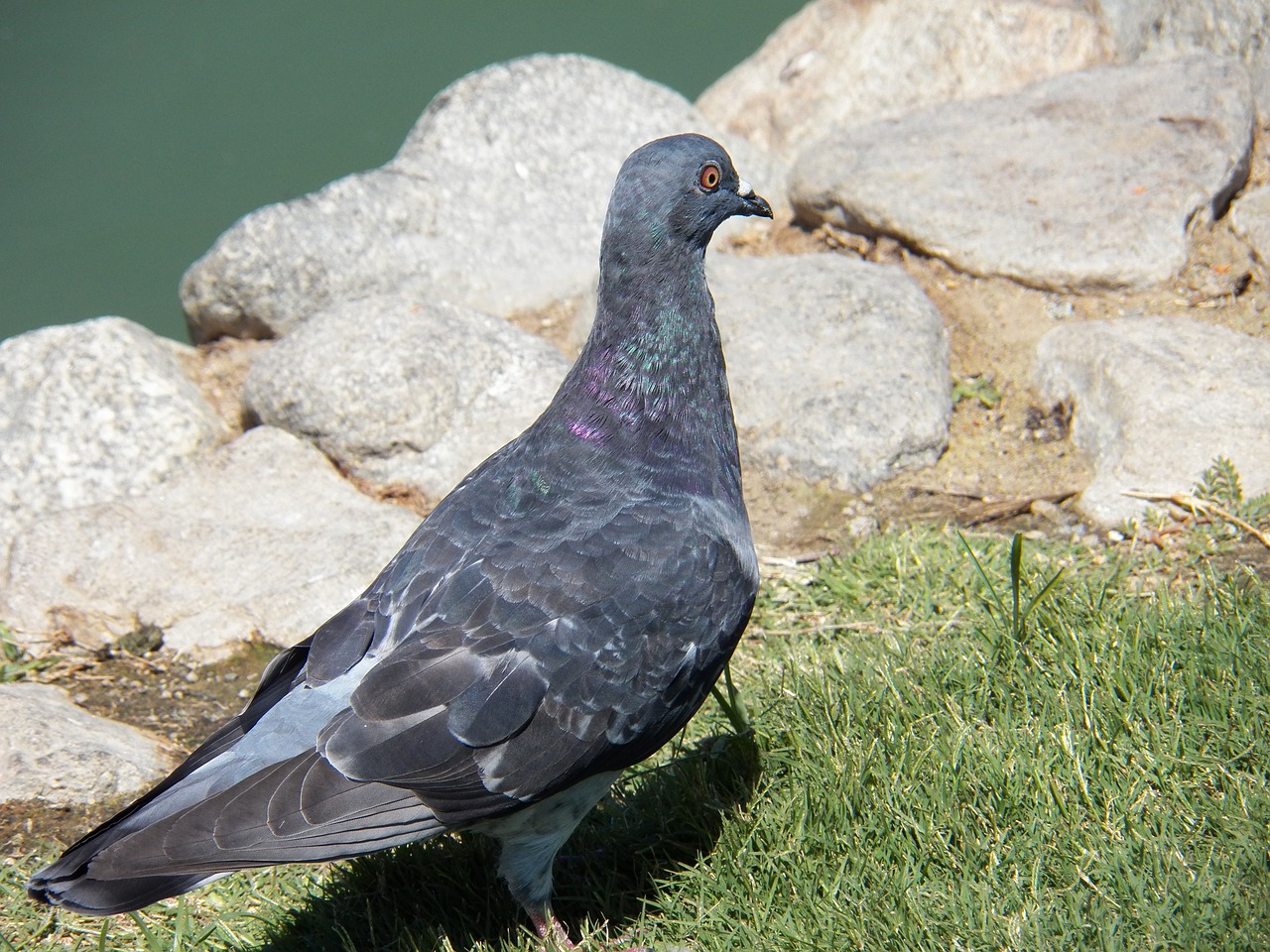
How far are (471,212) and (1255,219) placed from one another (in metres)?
3.58

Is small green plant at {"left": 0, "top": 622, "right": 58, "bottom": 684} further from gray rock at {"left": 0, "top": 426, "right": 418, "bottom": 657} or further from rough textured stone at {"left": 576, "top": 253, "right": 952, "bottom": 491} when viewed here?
rough textured stone at {"left": 576, "top": 253, "right": 952, "bottom": 491}

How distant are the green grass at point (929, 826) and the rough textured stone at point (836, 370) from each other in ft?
3.89

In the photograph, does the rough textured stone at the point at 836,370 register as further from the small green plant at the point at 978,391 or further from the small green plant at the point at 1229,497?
the small green plant at the point at 1229,497

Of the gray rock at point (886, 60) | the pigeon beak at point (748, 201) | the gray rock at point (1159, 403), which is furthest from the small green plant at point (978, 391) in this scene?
the pigeon beak at point (748, 201)

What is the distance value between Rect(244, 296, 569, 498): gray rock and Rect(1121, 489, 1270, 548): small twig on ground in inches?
90.6

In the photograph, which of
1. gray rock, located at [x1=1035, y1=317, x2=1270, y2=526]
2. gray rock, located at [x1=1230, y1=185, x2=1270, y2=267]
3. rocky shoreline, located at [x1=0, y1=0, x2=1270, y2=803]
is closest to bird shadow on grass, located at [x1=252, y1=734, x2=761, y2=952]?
rocky shoreline, located at [x1=0, y1=0, x2=1270, y2=803]

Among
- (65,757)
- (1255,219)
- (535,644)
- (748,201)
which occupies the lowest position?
(1255,219)

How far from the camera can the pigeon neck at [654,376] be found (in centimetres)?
288

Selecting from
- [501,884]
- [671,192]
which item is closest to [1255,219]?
[671,192]

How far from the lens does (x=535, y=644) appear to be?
251 cm

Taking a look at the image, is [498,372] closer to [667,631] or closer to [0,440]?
[0,440]

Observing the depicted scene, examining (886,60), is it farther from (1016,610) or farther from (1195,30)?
(1016,610)

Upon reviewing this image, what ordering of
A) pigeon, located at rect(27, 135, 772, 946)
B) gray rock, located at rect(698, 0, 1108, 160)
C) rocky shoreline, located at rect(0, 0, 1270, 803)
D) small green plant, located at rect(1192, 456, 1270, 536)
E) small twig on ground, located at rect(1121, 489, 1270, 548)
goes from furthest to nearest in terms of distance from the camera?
gray rock, located at rect(698, 0, 1108, 160)
rocky shoreline, located at rect(0, 0, 1270, 803)
small green plant, located at rect(1192, 456, 1270, 536)
small twig on ground, located at rect(1121, 489, 1270, 548)
pigeon, located at rect(27, 135, 772, 946)

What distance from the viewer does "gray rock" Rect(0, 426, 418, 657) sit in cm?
414
